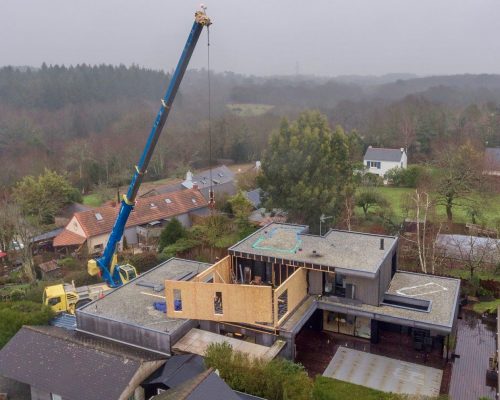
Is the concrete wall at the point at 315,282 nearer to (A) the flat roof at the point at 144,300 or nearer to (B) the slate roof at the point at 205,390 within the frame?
(A) the flat roof at the point at 144,300

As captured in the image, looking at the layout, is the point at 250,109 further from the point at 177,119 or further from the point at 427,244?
the point at 427,244

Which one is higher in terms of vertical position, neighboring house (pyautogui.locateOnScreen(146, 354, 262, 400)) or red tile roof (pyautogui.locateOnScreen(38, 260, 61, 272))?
neighboring house (pyautogui.locateOnScreen(146, 354, 262, 400))

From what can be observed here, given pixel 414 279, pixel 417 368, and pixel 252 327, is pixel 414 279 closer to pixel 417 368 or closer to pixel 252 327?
pixel 417 368

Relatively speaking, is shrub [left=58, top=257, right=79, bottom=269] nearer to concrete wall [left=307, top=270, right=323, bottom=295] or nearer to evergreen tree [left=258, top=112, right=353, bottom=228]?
evergreen tree [left=258, top=112, right=353, bottom=228]

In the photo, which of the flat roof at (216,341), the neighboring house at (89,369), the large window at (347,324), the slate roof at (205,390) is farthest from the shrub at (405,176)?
the slate roof at (205,390)

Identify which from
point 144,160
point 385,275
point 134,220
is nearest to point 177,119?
point 134,220

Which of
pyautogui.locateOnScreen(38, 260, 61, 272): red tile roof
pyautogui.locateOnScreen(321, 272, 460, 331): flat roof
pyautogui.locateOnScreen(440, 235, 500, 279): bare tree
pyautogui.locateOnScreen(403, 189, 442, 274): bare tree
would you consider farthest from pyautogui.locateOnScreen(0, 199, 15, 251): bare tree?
pyautogui.locateOnScreen(440, 235, 500, 279): bare tree

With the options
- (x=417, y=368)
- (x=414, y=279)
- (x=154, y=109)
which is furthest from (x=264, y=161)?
(x=154, y=109)
